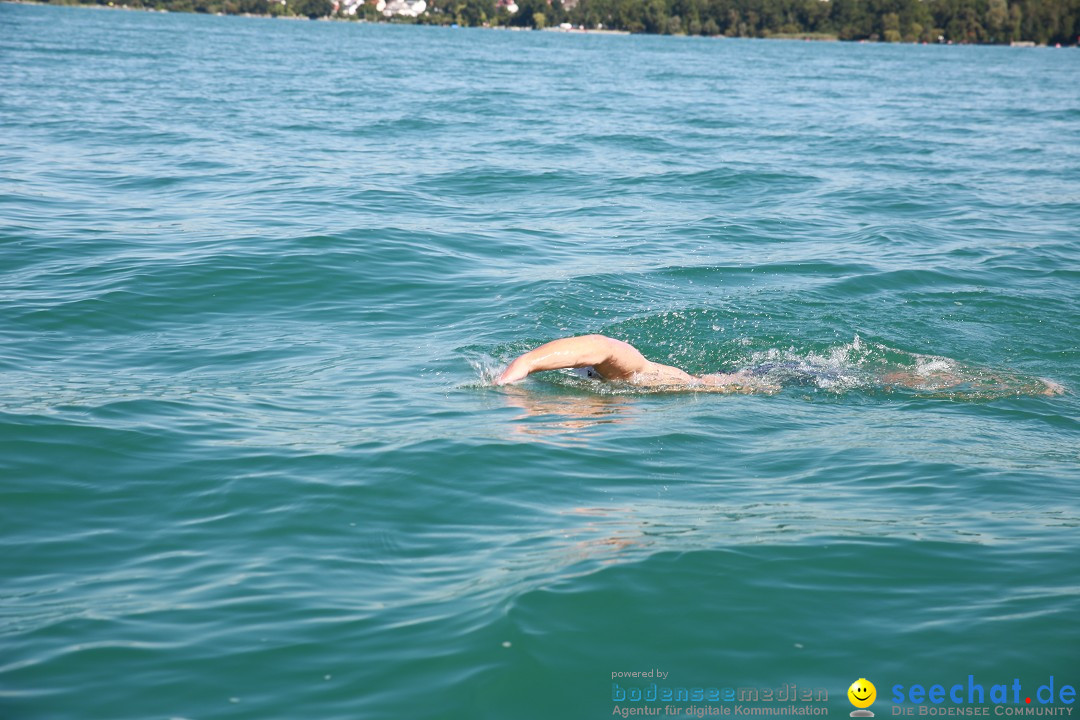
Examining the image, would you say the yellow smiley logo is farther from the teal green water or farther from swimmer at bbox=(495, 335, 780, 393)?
swimmer at bbox=(495, 335, 780, 393)

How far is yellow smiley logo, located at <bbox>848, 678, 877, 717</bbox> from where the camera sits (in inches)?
137

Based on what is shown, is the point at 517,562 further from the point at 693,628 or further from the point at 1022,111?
the point at 1022,111

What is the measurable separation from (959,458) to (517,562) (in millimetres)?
A: 3016

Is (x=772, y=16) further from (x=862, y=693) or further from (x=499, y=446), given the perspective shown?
(x=862, y=693)

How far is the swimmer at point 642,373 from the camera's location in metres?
6.13

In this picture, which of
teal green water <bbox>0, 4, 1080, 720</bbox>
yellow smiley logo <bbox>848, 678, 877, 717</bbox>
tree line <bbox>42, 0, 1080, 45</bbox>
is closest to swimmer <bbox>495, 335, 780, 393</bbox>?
teal green water <bbox>0, 4, 1080, 720</bbox>

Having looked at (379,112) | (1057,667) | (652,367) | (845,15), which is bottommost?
(1057,667)

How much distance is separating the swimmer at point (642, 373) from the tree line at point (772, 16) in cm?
11827

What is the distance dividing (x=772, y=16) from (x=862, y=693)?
128318mm

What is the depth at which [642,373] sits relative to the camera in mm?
6840

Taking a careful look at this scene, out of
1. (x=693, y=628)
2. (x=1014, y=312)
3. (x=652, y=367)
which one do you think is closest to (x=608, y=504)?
(x=693, y=628)

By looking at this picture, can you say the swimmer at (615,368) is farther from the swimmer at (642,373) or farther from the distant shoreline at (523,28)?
the distant shoreline at (523,28)

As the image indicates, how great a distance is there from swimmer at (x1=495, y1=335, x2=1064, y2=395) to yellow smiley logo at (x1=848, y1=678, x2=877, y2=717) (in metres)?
3.00

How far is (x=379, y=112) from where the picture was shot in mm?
24531
